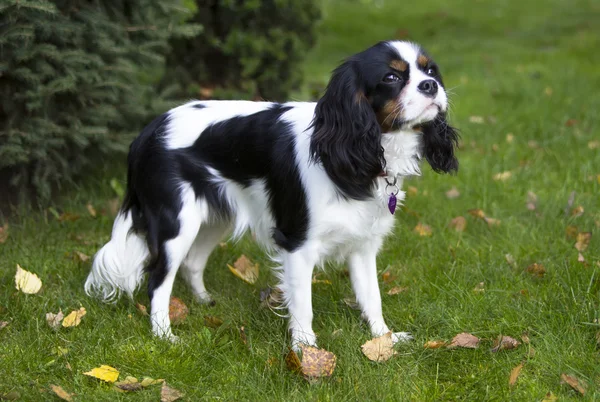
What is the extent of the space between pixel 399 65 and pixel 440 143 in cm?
44

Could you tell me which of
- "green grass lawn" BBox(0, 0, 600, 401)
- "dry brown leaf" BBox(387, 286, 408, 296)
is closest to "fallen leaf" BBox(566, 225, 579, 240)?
"green grass lawn" BBox(0, 0, 600, 401)

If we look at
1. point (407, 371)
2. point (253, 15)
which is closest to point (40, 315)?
point (407, 371)

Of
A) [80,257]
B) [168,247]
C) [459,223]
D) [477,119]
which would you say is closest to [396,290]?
[459,223]

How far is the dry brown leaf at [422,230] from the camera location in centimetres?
389

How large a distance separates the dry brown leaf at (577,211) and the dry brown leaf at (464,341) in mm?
1586

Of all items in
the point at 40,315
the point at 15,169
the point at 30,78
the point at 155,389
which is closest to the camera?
the point at 155,389

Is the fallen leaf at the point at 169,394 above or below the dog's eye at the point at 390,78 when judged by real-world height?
below

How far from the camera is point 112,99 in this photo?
418 cm

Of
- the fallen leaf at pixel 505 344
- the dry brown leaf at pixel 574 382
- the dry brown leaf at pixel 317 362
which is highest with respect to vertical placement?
the dry brown leaf at pixel 574 382

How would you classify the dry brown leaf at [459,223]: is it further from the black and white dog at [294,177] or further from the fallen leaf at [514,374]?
the fallen leaf at [514,374]

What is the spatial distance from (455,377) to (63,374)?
1446 mm

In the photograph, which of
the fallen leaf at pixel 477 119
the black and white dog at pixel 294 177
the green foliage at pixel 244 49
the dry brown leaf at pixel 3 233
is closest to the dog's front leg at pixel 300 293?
the black and white dog at pixel 294 177

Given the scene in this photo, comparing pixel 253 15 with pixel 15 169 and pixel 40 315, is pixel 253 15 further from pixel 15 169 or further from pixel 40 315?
pixel 40 315

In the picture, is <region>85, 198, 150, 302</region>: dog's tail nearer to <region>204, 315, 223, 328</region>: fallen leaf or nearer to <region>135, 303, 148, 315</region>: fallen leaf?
<region>135, 303, 148, 315</region>: fallen leaf
